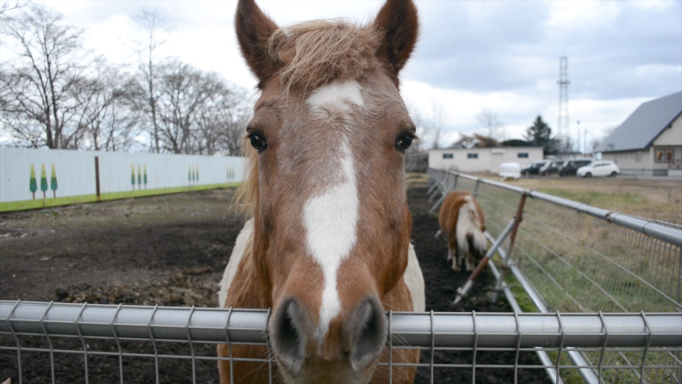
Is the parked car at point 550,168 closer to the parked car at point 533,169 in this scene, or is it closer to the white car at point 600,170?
the parked car at point 533,169

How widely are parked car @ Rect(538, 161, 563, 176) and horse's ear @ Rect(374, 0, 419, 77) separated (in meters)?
46.7

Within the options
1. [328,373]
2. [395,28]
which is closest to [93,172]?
[395,28]

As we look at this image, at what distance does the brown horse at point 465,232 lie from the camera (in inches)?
329

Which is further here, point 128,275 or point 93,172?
point 93,172

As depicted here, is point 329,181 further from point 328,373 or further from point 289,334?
point 328,373

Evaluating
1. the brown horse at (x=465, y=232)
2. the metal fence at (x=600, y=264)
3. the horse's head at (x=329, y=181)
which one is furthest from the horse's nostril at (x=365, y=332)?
the brown horse at (x=465, y=232)

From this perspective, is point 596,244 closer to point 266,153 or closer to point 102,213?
point 266,153

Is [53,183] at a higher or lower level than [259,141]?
lower

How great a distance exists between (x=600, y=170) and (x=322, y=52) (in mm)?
44471

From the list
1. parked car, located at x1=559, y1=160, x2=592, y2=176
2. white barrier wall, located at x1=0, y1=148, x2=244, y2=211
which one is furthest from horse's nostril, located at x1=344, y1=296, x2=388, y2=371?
parked car, located at x1=559, y1=160, x2=592, y2=176

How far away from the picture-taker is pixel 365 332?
1.27m

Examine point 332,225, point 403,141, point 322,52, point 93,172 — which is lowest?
point 332,225

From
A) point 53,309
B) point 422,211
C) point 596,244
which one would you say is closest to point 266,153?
point 53,309

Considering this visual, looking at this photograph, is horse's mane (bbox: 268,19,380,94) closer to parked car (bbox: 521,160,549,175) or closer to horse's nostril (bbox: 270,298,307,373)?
horse's nostril (bbox: 270,298,307,373)
